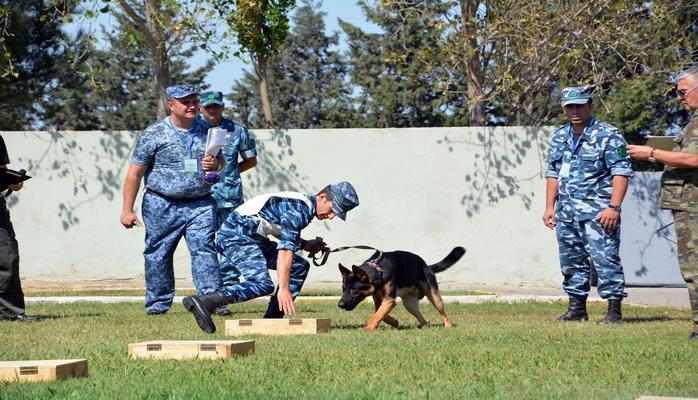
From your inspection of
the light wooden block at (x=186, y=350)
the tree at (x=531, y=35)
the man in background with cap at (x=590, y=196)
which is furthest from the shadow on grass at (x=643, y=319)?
the tree at (x=531, y=35)

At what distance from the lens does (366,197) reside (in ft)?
58.4

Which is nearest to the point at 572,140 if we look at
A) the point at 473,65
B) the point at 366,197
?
the point at 366,197

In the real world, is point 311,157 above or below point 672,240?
above

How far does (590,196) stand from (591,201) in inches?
1.9

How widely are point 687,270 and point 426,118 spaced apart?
1924 inches

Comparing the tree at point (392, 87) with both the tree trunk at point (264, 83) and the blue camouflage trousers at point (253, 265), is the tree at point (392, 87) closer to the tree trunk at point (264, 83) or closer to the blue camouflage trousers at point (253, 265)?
the tree trunk at point (264, 83)

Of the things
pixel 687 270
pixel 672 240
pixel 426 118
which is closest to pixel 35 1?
pixel 672 240

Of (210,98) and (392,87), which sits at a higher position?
(392,87)

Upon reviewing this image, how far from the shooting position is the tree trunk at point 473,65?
855 inches

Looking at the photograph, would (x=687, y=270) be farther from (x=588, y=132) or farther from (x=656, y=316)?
(x=656, y=316)

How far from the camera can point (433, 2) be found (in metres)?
22.0

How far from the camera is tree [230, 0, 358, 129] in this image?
6531 centimetres

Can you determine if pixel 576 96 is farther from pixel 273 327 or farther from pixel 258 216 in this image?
pixel 273 327

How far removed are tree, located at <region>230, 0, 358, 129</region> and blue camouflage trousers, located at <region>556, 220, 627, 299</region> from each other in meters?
51.5
